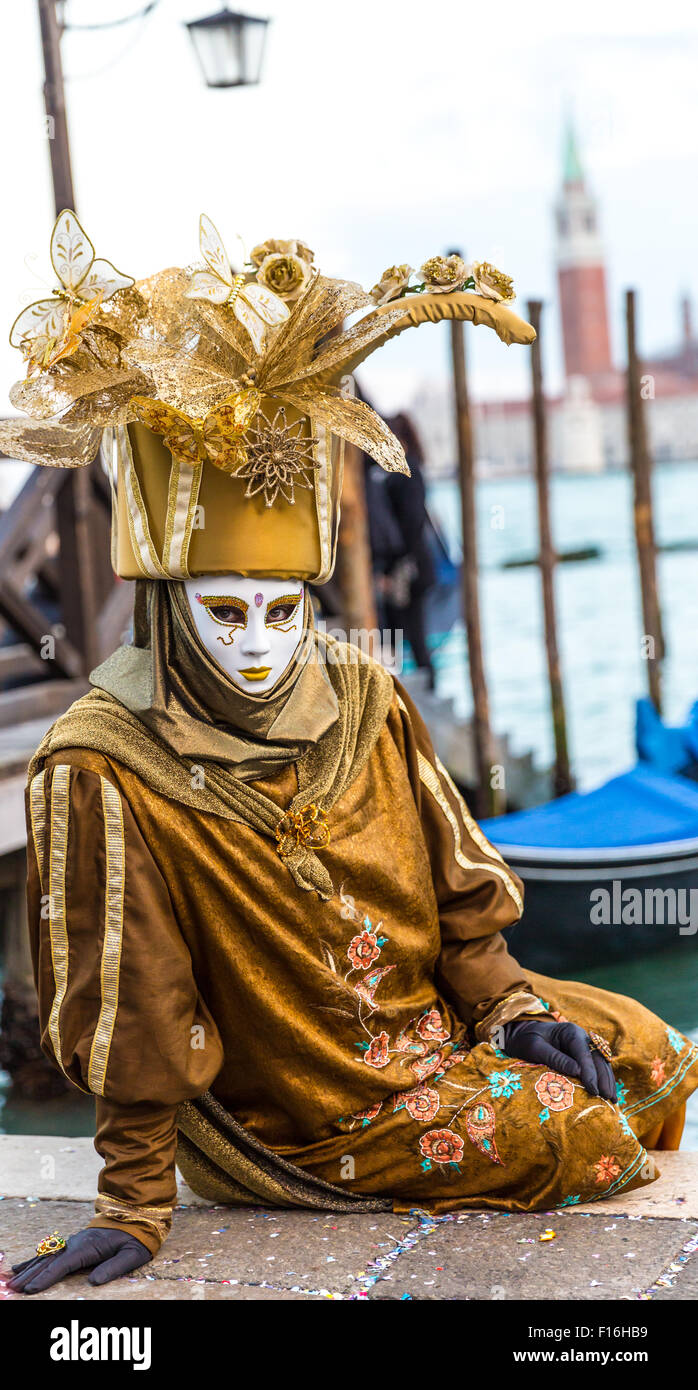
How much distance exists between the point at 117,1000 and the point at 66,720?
0.50 metres

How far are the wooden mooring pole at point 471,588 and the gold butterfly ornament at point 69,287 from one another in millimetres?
6165

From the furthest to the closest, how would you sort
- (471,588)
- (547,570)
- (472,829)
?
(547,570)
(471,588)
(472,829)

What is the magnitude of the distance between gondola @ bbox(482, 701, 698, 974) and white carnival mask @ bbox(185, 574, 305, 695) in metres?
3.97

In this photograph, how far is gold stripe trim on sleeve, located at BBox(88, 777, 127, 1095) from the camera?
98.7 inches

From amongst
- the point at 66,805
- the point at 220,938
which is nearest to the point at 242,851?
the point at 220,938

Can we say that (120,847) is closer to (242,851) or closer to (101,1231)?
(242,851)

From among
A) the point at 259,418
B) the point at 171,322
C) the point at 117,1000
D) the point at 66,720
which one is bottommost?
the point at 117,1000

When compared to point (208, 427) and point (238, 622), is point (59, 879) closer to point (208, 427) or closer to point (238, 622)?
point (238, 622)

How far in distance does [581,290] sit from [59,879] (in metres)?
73.9

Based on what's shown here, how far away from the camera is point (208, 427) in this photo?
247 centimetres

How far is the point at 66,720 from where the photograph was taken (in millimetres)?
2662

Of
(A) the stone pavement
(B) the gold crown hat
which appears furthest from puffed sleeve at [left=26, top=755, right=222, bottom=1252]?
(B) the gold crown hat

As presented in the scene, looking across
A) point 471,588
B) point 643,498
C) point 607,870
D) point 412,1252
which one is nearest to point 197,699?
point 412,1252
